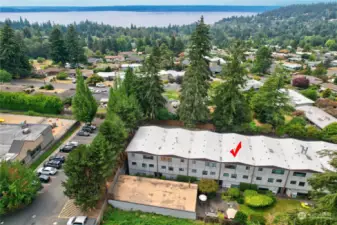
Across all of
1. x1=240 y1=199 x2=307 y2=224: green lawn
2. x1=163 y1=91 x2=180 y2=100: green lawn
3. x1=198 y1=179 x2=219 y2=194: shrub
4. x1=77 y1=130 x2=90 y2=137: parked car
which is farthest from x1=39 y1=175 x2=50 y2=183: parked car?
x1=163 y1=91 x2=180 y2=100: green lawn

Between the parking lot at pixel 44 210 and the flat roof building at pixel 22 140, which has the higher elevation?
the flat roof building at pixel 22 140

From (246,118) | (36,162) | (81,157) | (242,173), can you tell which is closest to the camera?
(81,157)

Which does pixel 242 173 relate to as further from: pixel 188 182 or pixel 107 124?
pixel 107 124

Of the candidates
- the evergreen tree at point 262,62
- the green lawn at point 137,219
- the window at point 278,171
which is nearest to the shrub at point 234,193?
the window at point 278,171

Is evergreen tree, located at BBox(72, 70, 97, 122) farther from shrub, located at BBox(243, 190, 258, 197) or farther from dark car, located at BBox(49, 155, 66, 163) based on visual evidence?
shrub, located at BBox(243, 190, 258, 197)

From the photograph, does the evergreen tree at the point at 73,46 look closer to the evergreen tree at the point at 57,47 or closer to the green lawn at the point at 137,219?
the evergreen tree at the point at 57,47

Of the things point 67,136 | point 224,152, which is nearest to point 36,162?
point 67,136
